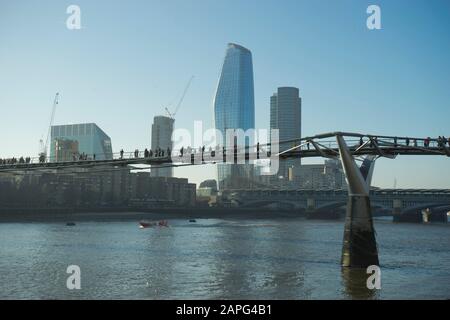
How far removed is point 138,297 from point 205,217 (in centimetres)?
16420

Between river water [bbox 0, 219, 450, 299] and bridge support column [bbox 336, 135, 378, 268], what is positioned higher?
bridge support column [bbox 336, 135, 378, 268]

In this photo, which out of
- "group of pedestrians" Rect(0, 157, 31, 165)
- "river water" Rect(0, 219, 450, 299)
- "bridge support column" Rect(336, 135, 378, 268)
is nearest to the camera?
"river water" Rect(0, 219, 450, 299)

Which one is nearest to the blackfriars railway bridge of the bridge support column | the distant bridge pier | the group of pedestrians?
the bridge support column

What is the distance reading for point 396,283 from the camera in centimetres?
4084

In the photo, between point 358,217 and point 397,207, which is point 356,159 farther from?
point 397,207

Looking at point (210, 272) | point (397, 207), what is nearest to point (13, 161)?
point (210, 272)

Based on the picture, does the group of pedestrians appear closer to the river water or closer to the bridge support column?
the river water

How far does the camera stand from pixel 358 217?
140 feet

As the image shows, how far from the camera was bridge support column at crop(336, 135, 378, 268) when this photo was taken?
4262cm

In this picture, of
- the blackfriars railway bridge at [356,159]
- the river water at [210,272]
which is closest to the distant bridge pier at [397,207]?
the river water at [210,272]

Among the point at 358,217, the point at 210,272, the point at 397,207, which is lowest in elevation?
the point at 397,207

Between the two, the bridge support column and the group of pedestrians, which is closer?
the bridge support column
